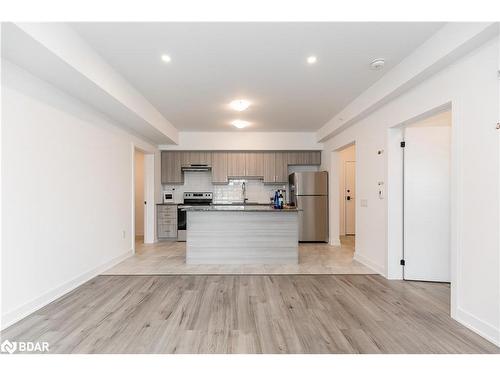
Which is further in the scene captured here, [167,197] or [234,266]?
[167,197]

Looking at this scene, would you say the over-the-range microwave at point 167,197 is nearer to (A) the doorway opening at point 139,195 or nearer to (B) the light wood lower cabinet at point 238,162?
(B) the light wood lower cabinet at point 238,162

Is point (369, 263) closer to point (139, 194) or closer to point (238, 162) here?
point (238, 162)

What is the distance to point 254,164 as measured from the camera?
21.9 feet

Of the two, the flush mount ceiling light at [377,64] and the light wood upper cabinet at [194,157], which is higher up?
the flush mount ceiling light at [377,64]

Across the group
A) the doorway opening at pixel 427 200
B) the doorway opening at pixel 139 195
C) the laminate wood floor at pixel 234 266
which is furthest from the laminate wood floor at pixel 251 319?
the doorway opening at pixel 139 195

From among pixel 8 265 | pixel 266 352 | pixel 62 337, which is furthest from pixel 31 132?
pixel 266 352

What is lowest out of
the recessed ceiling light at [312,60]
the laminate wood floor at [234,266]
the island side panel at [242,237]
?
the laminate wood floor at [234,266]

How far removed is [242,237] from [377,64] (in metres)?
3.10

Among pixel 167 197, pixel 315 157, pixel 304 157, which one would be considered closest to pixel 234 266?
pixel 167 197

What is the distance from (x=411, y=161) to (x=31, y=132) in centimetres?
443

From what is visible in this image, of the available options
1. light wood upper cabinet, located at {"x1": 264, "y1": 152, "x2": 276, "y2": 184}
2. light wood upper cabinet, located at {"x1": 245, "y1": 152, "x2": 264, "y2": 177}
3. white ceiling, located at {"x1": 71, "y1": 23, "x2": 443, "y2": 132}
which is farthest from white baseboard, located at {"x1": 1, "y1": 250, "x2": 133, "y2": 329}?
light wood upper cabinet, located at {"x1": 264, "y1": 152, "x2": 276, "y2": 184}

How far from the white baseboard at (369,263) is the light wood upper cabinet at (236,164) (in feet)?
10.9

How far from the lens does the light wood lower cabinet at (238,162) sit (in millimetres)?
6570

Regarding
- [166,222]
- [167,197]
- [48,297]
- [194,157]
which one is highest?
[194,157]
